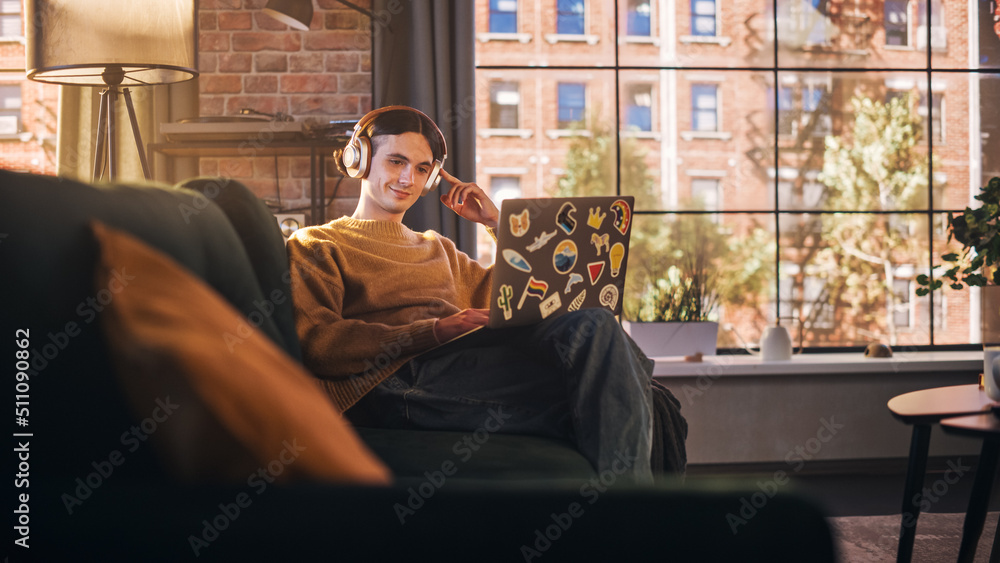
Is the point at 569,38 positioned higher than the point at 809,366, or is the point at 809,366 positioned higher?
the point at 569,38

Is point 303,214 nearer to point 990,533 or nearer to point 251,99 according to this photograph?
point 251,99

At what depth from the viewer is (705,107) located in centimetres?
2247

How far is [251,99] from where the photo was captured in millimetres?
2959

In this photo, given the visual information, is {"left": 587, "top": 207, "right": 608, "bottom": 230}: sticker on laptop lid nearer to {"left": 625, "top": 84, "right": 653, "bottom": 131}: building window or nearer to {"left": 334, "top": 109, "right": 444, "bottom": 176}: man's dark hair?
{"left": 334, "top": 109, "right": 444, "bottom": 176}: man's dark hair

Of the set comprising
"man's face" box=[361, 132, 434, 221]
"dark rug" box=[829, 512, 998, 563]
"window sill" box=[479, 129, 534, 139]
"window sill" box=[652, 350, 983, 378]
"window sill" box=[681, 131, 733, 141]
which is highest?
"window sill" box=[479, 129, 534, 139]

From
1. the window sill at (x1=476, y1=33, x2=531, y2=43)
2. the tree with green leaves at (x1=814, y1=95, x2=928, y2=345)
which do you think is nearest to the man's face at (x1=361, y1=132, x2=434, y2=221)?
the tree with green leaves at (x1=814, y1=95, x2=928, y2=345)

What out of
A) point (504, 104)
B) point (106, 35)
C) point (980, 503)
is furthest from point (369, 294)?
point (504, 104)

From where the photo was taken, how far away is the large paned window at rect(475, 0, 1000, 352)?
51.6 ft

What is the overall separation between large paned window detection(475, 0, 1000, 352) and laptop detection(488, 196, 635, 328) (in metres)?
12.7

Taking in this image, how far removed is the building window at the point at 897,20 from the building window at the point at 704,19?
14.4 ft

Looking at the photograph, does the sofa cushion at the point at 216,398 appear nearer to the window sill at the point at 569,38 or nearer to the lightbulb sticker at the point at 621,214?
the lightbulb sticker at the point at 621,214

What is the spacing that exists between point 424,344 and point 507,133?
2053 cm

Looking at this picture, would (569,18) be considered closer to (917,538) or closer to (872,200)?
(872,200)

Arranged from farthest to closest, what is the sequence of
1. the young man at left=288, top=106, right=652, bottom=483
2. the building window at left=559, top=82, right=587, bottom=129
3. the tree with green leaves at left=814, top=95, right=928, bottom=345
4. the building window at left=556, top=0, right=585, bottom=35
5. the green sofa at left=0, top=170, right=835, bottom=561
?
the building window at left=559, top=82, right=587, bottom=129, the building window at left=556, top=0, right=585, bottom=35, the tree with green leaves at left=814, top=95, right=928, bottom=345, the young man at left=288, top=106, right=652, bottom=483, the green sofa at left=0, top=170, right=835, bottom=561
